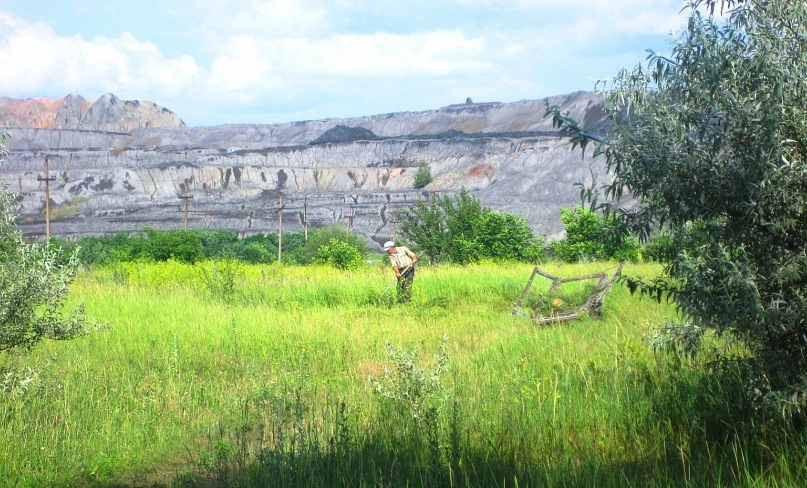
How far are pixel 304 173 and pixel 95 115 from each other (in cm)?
7594

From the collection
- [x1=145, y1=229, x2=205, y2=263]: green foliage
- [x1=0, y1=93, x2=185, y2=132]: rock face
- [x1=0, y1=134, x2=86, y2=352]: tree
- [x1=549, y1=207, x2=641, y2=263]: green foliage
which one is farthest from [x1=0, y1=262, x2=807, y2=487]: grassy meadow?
[x1=0, y1=93, x2=185, y2=132]: rock face

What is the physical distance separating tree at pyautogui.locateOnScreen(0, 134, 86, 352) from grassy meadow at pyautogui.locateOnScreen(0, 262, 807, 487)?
373 mm

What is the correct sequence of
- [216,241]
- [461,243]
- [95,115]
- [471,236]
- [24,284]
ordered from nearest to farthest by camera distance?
[24,284], [461,243], [471,236], [216,241], [95,115]

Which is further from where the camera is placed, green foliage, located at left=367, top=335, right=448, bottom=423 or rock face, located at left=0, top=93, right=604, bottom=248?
rock face, located at left=0, top=93, right=604, bottom=248

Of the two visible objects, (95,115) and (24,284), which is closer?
(24,284)

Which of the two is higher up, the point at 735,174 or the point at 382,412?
the point at 735,174

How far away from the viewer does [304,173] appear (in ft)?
394

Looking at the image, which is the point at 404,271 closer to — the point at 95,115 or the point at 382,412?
the point at 382,412

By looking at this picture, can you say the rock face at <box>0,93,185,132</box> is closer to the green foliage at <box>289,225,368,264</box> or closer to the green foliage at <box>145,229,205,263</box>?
the green foliage at <box>289,225,368,264</box>

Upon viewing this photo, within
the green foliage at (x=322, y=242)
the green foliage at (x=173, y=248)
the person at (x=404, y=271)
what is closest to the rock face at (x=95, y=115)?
the green foliage at (x=322, y=242)

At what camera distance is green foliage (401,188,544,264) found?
34.8 metres

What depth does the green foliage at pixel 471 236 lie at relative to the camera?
34844 mm

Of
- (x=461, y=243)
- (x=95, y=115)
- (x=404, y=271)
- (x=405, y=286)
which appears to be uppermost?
(x=95, y=115)

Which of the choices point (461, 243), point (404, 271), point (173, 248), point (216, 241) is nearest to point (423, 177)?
point (216, 241)
